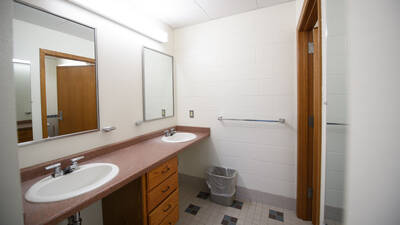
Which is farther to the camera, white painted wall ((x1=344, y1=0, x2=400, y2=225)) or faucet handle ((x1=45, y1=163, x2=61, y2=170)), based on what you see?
faucet handle ((x1=45, y1=163, x2=61, y2=170))

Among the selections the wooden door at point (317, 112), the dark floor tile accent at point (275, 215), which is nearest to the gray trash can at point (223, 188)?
the dark floor tile accent at point (275, 215)

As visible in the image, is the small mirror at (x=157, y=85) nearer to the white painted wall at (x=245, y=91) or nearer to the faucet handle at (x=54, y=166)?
the white painted wall at (x=245, y=91)

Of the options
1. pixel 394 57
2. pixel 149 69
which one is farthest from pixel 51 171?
pixel 394 57

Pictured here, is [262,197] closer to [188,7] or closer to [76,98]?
[76,98]

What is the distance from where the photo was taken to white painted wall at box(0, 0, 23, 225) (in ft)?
1.23

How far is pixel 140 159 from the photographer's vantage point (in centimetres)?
129

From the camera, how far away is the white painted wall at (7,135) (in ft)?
1.23

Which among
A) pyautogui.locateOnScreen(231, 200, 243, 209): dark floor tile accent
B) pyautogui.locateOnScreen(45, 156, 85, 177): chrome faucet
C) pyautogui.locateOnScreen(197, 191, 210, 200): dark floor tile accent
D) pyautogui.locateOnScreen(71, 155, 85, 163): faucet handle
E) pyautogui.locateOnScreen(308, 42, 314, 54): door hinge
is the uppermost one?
pyautogui.locateOnScreen(308, 42, 314, 54): door hinge

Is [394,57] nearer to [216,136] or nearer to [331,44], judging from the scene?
[331,44]

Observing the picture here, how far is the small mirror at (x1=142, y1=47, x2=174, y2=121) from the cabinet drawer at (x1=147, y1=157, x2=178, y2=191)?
715 millimetres

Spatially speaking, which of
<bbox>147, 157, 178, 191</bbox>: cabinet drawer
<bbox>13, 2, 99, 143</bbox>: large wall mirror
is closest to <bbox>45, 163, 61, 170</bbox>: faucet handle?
<bbox>13, 2, 99, 143</bbox>: large wall mirror

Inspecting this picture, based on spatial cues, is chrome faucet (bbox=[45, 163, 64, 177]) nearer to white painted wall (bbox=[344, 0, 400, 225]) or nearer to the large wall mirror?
the large wall mirror

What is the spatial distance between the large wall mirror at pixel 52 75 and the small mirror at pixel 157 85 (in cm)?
59

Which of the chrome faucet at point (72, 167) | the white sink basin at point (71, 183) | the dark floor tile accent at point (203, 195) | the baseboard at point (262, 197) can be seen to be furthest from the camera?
the dark floor tile accent at point (203, 195)
